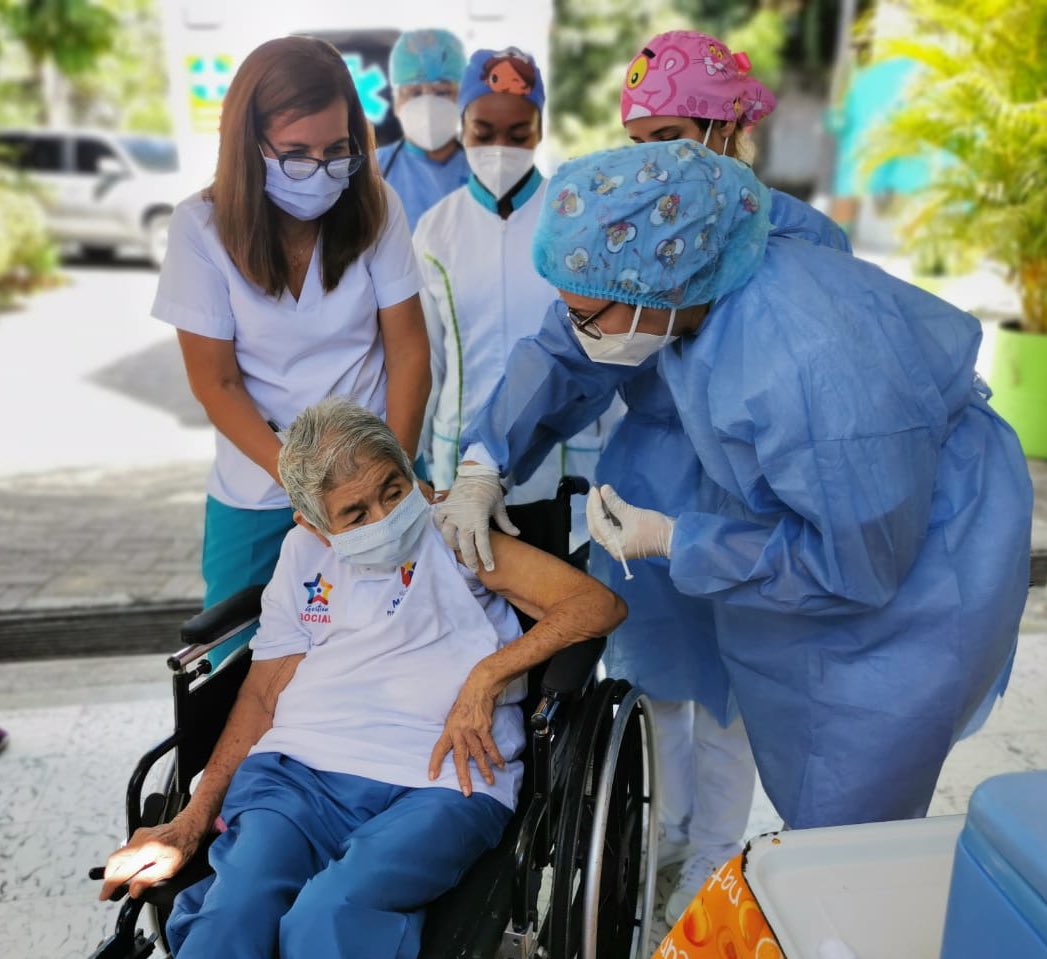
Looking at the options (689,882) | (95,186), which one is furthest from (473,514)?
(95,186)

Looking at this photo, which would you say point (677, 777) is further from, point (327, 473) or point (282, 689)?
point (327, 473)

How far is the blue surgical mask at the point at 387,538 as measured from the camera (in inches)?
65.6

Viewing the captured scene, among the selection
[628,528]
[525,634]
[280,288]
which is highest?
[280,288]

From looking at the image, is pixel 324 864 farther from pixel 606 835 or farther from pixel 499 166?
pixel 499 166

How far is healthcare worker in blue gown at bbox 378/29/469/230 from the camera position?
289 cm

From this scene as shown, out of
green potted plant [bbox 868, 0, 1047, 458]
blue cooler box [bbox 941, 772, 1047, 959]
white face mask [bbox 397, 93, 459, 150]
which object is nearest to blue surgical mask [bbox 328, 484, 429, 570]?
blue cooler box [bbox 941, 772, 1047, 959]

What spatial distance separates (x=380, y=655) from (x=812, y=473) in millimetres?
784

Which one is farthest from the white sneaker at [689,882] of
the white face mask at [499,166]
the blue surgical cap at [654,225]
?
the white face mask at [499,166]

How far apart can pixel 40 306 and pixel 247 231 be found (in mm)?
8632

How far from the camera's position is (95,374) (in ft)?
23.4

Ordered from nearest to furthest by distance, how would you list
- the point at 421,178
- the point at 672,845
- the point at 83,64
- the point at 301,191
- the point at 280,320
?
1. the point at 301,191
2. the point at 280,320
3. the point at 672,845
4. the point at 421,178
5. the point at 83,64

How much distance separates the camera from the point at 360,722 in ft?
5.51

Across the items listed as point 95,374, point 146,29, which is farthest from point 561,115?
point 95,374

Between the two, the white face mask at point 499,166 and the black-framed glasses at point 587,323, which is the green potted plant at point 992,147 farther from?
the black-framed glasses at point 587,323
